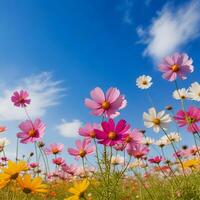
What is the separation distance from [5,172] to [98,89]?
0.61m

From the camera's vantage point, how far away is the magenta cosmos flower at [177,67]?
2.33 m

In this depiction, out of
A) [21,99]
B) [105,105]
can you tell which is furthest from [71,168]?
[105,105]

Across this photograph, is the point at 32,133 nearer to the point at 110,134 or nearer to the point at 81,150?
the point at 81,150

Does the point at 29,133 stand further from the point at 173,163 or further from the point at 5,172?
the point at 173,163

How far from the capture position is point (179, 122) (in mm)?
2123

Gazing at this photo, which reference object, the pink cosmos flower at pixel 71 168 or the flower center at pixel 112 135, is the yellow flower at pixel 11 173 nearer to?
the flower center at pixel 112 135

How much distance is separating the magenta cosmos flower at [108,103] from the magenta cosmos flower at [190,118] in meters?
0.46

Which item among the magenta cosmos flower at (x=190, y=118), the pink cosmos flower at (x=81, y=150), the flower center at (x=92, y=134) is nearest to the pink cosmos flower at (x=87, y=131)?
the flower center at (x=92, y=134)

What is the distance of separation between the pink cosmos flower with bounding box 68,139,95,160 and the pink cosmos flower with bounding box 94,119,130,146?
0.49 metres

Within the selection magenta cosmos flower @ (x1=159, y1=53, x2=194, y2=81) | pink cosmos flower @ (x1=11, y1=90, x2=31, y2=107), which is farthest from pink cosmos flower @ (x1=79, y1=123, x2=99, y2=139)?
pink cosmos flower @ (x1=11, y1=90, x2=31, y2=107)

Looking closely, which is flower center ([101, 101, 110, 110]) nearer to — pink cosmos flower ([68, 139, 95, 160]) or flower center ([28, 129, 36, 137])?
pink cosmos flower ([68, 139, 95, 160])

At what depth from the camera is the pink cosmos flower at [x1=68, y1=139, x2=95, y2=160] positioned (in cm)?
212

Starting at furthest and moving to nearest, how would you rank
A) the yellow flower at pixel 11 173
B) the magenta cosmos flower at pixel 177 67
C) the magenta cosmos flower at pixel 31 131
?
the magenta cosmos flower at pixel 177 67, the magenta cosmos flower at pixel 31 131, the yellow flower at pixel 11 173

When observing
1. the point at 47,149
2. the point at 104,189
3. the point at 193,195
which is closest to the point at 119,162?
the point at 47,149
